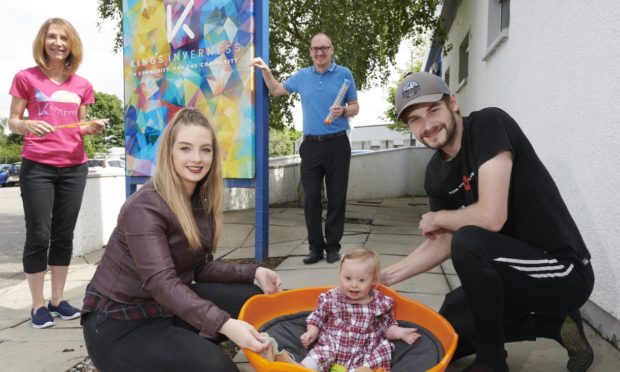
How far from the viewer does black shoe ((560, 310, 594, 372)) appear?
217cm

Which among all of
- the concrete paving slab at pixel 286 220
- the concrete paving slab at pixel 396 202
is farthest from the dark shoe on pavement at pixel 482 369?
the concrete paving slab at pixel 396 202

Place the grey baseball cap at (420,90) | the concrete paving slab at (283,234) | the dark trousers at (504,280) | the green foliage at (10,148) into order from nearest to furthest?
the dark trousers at (504,280), the grey baseball cap at (420,90), the concrete paving slab at (283,234), the green foliage at (10,148)

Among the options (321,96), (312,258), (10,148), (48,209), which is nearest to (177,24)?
(321,96)

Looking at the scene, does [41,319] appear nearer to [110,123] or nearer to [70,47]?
[70,47]

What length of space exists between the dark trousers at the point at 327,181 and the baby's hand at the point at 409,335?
2.06 metres

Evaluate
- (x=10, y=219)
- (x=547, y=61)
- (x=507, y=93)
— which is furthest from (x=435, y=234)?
(x=10, y=219)

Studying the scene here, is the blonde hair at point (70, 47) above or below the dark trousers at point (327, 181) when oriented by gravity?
above

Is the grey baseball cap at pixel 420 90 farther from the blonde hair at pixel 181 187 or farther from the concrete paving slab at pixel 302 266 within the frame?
the concrete paving slab at pixel 302 266

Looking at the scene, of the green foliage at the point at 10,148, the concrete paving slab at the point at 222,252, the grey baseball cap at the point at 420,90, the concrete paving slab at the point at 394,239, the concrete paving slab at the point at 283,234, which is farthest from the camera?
the green foliage at the point at 10,148

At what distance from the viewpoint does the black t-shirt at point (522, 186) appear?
6.56 feet

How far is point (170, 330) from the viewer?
75.0 inches

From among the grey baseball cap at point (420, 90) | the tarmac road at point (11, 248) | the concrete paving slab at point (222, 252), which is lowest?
the tarmac road at point (11, 248)

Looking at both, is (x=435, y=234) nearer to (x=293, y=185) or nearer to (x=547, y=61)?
(x=547, y=61)

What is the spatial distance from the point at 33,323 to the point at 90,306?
1.35m
